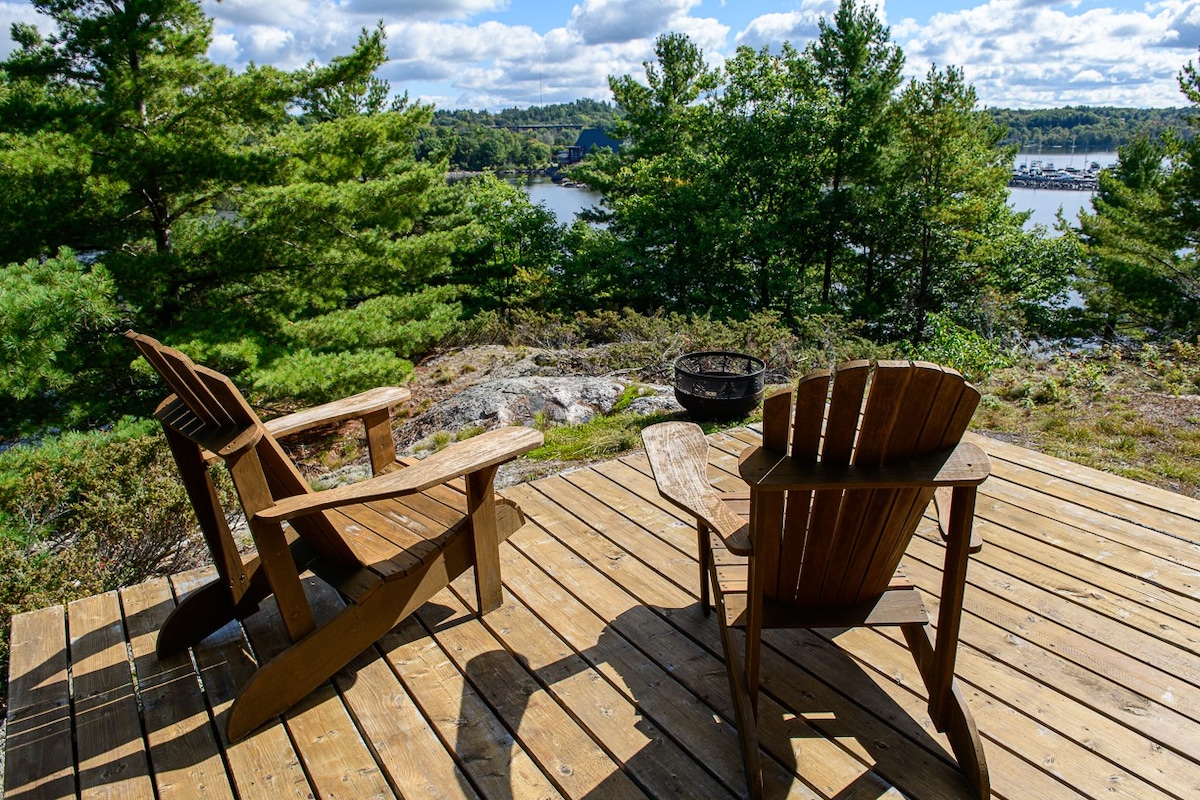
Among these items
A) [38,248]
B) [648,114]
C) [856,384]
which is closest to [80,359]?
[38,248]

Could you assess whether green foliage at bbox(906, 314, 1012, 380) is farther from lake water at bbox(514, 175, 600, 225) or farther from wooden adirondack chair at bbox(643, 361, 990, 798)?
lake water at bbox(514, 175, 600, 225)

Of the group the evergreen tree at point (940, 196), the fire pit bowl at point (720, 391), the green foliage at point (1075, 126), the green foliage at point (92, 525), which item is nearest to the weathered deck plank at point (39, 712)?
the green foliage at point (92, 525)

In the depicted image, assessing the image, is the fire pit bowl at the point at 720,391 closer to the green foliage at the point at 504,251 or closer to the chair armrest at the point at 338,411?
the chair armrest at the point at 338,411

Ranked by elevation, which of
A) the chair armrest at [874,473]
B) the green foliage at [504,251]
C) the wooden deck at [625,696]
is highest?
the chair armrest at [874,473]

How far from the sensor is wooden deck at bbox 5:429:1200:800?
1568 millimetres

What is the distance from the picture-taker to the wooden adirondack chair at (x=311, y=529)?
158 cm

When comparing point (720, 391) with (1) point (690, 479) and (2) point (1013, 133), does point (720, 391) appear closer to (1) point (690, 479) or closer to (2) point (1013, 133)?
(1) point (690, 479)

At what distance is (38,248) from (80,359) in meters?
1.04

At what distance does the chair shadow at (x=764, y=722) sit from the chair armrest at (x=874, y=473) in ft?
2.27

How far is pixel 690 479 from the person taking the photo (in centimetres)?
170

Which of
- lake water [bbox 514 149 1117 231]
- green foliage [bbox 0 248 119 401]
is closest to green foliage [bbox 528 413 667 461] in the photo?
green foliage [bbox 0 248 119 401]

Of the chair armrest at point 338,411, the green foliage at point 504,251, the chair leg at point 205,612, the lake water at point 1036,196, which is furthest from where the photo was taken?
the lake water at point 1036,196

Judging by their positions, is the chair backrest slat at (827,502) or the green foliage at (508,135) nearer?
the chair backrest slat at (827,502)

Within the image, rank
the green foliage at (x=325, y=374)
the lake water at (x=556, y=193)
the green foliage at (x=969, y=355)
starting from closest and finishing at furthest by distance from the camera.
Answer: the green foliage at (x=969, y=355), the green foliage at (x=325, y=374), the lake water at (x=556, y=193)
